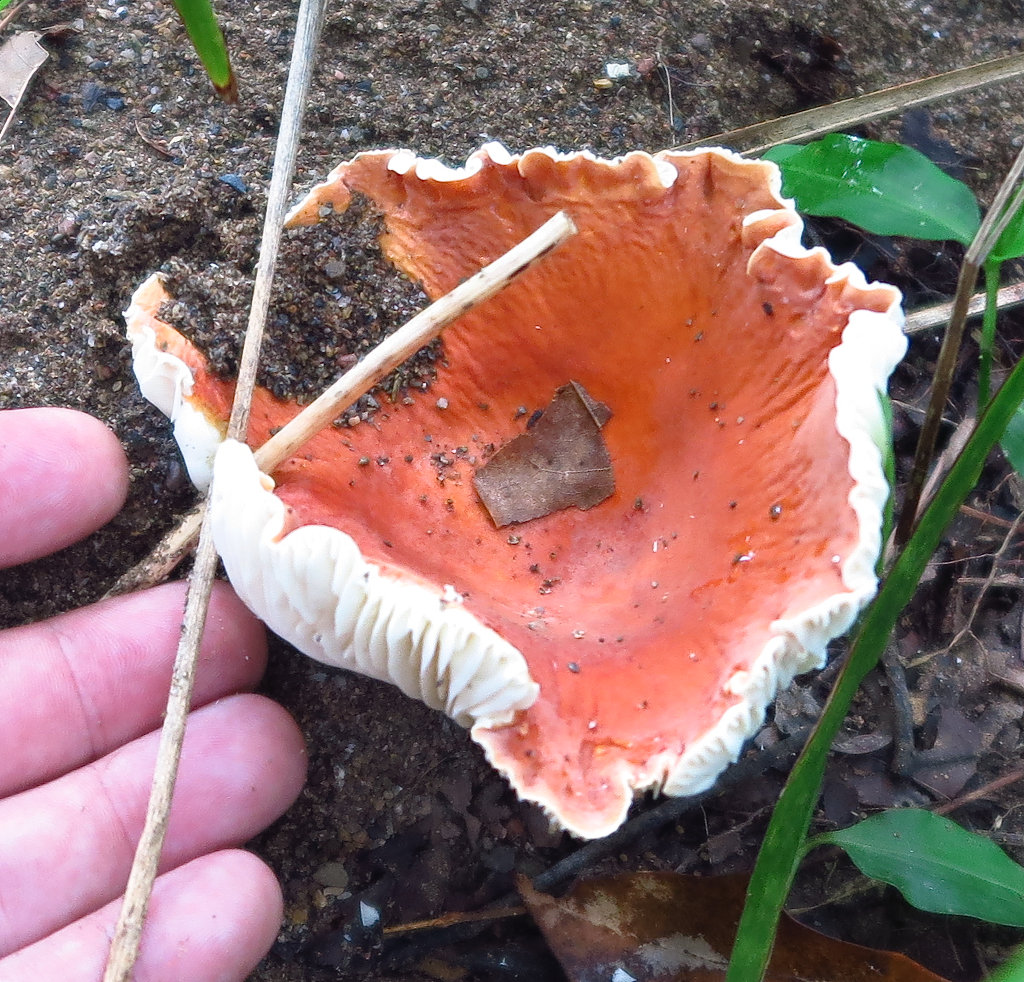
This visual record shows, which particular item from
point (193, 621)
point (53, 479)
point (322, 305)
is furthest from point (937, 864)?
point (53, 479)

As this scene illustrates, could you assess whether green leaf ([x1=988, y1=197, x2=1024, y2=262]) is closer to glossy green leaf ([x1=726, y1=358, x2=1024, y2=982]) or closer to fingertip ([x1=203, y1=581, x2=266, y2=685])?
glossy green leaf ([x1=726, y1=358, x2=1024, y2=982])

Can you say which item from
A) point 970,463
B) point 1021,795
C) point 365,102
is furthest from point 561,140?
point 1021,795

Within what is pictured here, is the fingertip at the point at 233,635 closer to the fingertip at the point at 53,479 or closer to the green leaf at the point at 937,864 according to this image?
the fingertip at the point at 53,479

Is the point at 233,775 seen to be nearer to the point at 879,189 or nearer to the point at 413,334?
the point at 413,334

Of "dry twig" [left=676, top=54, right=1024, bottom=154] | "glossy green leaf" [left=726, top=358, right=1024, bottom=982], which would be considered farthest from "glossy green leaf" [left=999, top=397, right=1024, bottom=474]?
"dry twig" [left=676, top=54, right=1024, bottom=154]

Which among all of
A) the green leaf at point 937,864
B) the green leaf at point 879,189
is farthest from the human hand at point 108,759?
the green leaf at point 879,189

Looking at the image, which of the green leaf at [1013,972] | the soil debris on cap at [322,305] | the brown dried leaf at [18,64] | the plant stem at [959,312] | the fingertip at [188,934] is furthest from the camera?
the brown dried leaf at [18,64]
